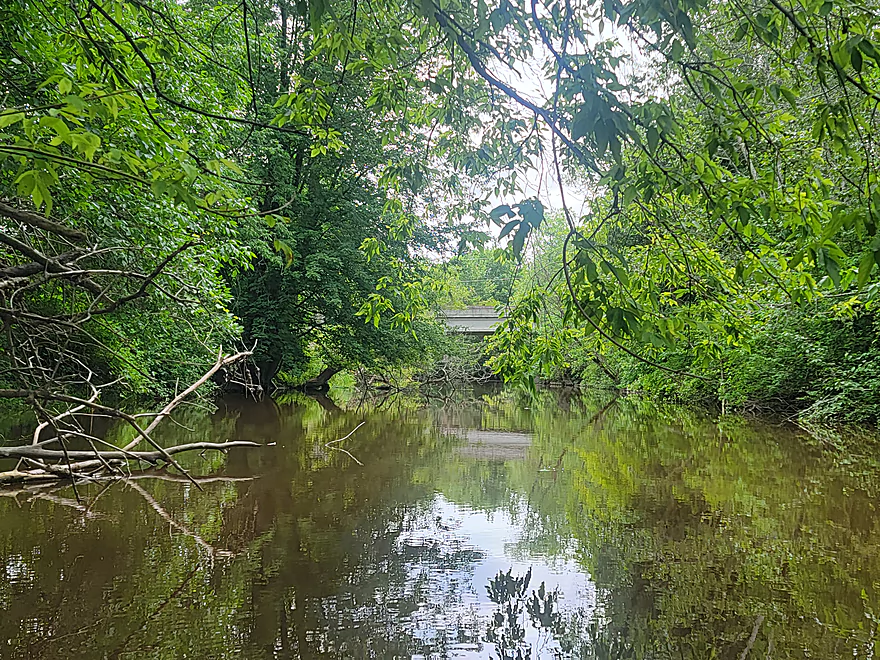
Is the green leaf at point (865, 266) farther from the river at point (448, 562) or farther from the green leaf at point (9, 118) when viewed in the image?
the green leaf at point (9, 118)

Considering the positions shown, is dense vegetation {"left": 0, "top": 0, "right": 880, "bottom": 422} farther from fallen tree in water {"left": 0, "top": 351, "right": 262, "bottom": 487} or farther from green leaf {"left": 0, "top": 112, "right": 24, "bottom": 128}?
fallen tree in water {"left": 0, "top": 351, "right": 262, "bottom": 487}

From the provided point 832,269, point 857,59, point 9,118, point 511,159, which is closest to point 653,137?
point 857,59

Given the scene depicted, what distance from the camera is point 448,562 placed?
360 centimetres

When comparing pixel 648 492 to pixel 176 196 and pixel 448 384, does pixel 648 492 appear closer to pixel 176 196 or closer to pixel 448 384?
pixel 176 196

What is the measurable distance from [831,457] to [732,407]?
710cm

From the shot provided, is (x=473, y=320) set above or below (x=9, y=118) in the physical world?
above

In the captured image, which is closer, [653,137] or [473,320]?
[653,137]

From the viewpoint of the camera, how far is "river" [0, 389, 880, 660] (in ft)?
8.43

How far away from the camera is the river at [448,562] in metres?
2.57

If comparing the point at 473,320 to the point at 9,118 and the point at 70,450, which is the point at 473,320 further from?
the point at 9,118

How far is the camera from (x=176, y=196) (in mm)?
1514

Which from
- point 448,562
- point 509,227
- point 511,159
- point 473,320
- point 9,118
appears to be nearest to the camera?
point 9,118

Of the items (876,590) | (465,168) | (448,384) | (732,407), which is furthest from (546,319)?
(448,384)

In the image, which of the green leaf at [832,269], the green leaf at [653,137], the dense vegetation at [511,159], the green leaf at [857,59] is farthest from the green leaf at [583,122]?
the green leaf at [832,269]
